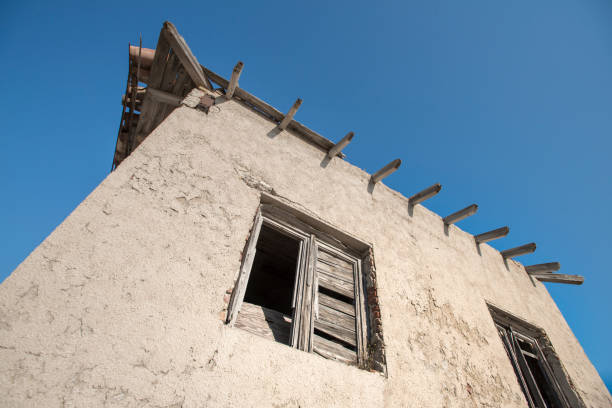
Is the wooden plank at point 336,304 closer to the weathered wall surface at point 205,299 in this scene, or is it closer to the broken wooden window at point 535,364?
the weathered wall surface at point 205,299

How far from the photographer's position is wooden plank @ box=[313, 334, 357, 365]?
270 centimetres

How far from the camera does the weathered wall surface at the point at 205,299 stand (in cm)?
169

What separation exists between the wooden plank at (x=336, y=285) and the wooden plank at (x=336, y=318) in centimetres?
22

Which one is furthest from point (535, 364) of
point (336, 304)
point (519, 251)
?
point (336, 304)

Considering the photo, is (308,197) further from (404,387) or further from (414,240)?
(404,387)

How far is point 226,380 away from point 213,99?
120 inches

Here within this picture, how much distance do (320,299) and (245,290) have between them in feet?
2.55

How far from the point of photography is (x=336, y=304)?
3168 mm

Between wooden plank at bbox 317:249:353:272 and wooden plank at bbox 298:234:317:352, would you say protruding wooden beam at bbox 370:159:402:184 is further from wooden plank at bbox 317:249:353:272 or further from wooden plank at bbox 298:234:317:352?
wooden plank at bbox 298:234:317:352

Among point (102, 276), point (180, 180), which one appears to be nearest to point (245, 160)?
point (180, 180)

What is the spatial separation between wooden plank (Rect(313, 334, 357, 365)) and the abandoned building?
2cm

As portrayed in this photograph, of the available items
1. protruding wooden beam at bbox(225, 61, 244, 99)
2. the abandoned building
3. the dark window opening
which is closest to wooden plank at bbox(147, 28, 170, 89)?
the abandoned building

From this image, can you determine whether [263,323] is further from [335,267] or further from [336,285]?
[335,267]

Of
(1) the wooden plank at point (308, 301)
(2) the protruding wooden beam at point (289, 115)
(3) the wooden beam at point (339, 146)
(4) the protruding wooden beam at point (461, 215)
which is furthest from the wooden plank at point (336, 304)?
(4) the protruding wooden beam at point (461, 215)
